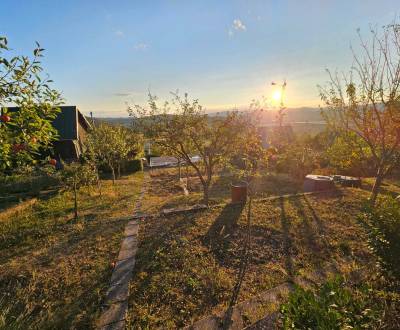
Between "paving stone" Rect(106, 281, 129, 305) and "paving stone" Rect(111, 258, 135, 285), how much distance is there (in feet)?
0.39

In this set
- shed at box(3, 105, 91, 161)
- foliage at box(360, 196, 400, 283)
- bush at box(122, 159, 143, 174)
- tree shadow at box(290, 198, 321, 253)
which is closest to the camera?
foliage at box(360, 196, 400, 283)

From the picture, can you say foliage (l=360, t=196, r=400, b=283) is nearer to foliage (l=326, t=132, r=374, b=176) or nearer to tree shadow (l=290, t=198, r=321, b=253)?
tree shadow (l=290, t=198, r=321, b=253)

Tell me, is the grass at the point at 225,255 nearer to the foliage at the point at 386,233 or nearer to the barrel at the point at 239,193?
the barrel at the point at 239,193

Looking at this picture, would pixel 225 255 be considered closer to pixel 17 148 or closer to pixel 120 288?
pixel 120 288

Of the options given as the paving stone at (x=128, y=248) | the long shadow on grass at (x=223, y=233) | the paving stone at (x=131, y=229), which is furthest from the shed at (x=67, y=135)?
the long shadow on grass at (x=223, y=233)

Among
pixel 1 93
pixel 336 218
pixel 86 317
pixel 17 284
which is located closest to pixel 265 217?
pixel 336 218

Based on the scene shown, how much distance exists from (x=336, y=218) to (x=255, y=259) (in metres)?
3.76

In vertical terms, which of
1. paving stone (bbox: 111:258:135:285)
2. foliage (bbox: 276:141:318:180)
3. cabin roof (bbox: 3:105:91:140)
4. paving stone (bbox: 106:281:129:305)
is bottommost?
paving stone (bbox: 106:281:129:305)

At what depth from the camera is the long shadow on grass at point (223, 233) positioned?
549cm

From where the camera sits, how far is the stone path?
3.62 metres

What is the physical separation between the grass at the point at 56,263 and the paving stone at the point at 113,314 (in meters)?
0.14

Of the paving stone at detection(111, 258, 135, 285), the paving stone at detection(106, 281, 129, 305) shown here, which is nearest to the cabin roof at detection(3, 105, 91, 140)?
the paving stone at detection(111, 258, 135, 285)

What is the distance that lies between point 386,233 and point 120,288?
14.2 ft

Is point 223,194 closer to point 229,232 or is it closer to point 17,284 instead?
point 229,232
